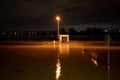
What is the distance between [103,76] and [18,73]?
4.32 meters

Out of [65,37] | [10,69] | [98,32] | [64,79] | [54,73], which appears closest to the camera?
[64,79]

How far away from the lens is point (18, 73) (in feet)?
43.7

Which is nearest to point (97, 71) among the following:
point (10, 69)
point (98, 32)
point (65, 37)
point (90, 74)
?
point (90, 74)

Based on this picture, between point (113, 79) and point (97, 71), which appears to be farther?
point (97, 71)

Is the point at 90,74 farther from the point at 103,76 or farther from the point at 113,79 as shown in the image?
the point at 113,79

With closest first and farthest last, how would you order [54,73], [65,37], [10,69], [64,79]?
[64,79] → [54,73] → [10,69] → [65,37]

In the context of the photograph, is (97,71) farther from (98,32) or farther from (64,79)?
(98,32)

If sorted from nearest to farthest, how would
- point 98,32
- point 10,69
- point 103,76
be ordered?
1. point 103,76
2. point 10,69
3. point 98,32

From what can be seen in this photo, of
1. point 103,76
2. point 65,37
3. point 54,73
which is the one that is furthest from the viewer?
point 65,37

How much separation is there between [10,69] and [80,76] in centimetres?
458

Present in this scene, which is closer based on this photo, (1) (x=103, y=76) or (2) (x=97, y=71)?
(1) (x=103, y=76)

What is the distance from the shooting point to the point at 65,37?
4825 centimetres

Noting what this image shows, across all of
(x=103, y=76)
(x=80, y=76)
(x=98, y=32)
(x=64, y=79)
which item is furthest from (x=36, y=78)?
(x=98, y=32)

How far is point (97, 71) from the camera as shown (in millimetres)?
13898
